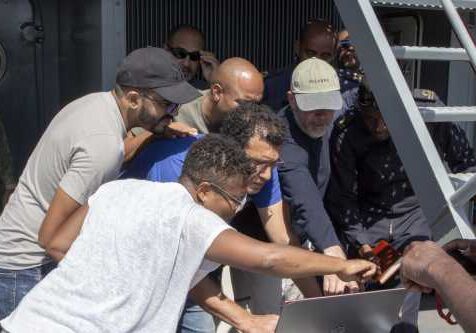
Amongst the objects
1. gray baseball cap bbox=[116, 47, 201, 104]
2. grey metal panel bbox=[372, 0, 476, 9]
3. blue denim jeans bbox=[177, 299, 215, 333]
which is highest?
grey metal panel bbox=[372, 0, 476, 9]

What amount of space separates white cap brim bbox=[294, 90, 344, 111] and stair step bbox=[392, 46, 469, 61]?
0.67 metres

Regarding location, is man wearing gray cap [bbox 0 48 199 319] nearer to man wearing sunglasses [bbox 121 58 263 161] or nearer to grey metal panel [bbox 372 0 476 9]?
man wearing sunglasses [bbox 121 58 263 161]

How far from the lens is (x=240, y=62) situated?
345 centimetres

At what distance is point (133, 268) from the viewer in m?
2.19

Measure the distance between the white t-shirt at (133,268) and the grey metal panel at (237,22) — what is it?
206 cm

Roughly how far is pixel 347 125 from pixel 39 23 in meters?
1.86

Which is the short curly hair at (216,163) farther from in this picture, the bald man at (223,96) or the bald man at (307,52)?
the bald man at (307,52)

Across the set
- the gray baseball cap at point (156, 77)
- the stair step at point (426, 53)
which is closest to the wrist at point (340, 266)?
the stair step at point (426, 53)

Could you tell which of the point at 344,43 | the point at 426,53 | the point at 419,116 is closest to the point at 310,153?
the point at 426,53

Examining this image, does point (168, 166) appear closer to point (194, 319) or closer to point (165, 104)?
point (165, 104)

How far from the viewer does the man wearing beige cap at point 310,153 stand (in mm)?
3193

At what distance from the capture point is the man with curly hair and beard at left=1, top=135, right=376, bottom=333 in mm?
2184

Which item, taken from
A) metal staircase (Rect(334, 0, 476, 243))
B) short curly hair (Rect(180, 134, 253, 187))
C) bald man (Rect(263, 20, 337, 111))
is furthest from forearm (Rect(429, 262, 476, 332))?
bald man (Rect(263, 20, 337, 111))

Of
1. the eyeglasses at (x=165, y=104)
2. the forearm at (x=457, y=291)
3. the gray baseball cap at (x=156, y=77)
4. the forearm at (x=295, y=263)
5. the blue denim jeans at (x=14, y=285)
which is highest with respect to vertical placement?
the gray baseball cap at (x=156, y=77)
